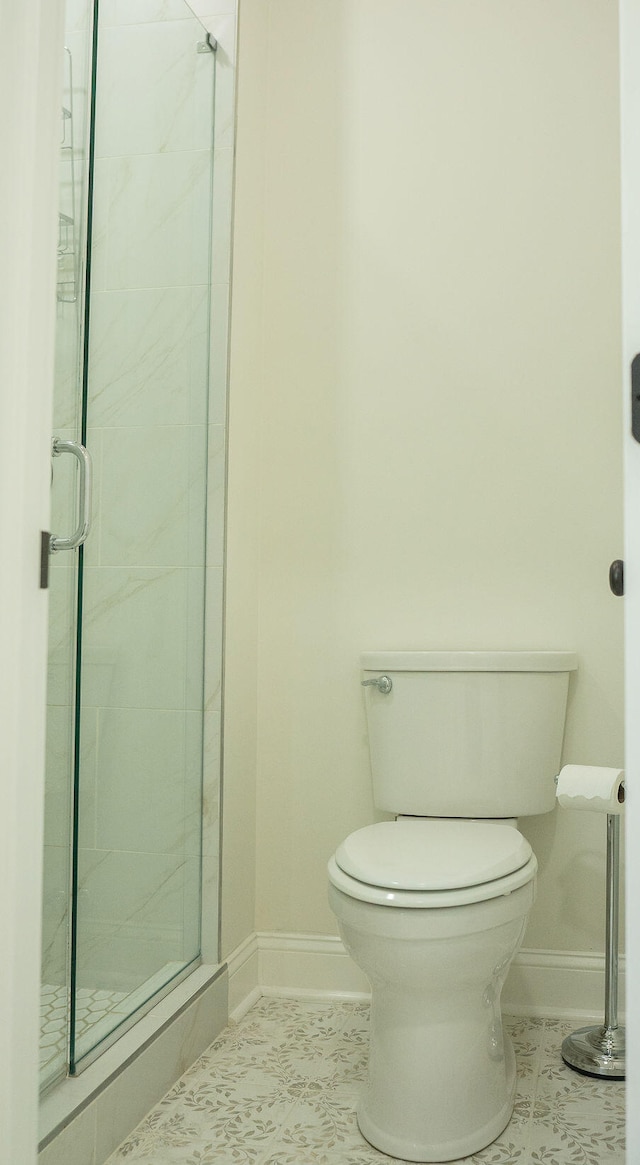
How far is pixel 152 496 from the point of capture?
1758mm

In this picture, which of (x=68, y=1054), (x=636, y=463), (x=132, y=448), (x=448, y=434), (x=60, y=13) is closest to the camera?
(x=636, y=463)

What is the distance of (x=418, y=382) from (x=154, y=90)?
2.63 ft

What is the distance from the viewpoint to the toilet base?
148 centimetres

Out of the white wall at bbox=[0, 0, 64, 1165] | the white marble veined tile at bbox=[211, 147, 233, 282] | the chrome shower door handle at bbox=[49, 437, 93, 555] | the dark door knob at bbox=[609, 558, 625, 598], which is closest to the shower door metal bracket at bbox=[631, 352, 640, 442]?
the dark door knob at bbox=[609, 558, 625, 598]

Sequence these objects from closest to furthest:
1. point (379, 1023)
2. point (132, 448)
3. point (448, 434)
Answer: point (379, 1023) → point (132, 448) → point (448, 434)

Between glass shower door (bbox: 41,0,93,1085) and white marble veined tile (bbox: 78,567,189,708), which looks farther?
white marble veined tile (bbox: 78,567,189,708)

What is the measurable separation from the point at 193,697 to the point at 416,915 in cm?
68

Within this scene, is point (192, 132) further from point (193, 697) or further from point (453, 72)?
point (193, 697)

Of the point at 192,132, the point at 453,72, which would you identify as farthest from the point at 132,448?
the point at 453,72

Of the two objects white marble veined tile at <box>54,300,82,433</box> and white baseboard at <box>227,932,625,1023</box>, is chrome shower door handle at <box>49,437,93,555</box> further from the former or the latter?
white baseboard at <box>227,932,625,1023</box>

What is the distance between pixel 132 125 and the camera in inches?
64.8

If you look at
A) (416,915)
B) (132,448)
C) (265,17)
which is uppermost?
(265,17)

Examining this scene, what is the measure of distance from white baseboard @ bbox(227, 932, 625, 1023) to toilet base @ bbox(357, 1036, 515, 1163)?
1.56ft

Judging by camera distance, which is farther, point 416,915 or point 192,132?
point 192,132
